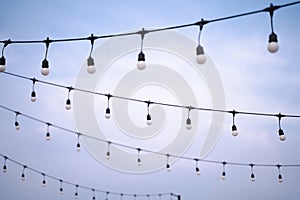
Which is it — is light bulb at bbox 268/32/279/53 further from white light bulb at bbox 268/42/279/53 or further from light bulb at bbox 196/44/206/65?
light bulb at bbox 196/44/206/65

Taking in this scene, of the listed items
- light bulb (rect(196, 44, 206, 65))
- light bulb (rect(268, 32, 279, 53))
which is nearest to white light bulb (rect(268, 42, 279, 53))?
light bulb (rect(268, 32, 279, 53))

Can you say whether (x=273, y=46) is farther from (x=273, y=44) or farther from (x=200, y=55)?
(x=200, y=55)

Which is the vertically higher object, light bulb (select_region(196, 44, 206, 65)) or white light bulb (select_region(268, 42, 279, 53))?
light bulb (select_region(196, 44, 206, 65))

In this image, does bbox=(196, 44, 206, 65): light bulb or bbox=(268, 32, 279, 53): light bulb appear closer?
bbox=(268, 32, 279, 53): light bulb

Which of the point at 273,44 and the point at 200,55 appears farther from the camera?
the point at 200,55

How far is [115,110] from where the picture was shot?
16.6 meters

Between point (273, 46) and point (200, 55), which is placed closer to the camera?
point (273, 46)

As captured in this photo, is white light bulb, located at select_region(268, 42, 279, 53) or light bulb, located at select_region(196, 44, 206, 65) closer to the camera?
white light bulb, located at select_region(268, 42, 279, 53)

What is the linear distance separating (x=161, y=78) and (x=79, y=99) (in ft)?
13.0

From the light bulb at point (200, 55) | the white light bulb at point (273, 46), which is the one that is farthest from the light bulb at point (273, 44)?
the light bulb at point (200, 55)

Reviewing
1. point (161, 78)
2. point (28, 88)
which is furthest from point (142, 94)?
point (28, 88)

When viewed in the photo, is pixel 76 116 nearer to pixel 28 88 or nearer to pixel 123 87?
pixel 123 87

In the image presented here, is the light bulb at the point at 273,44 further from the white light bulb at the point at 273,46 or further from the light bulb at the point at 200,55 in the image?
the light bulb at the point at 200,55

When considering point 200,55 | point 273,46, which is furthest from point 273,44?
point 200,55
